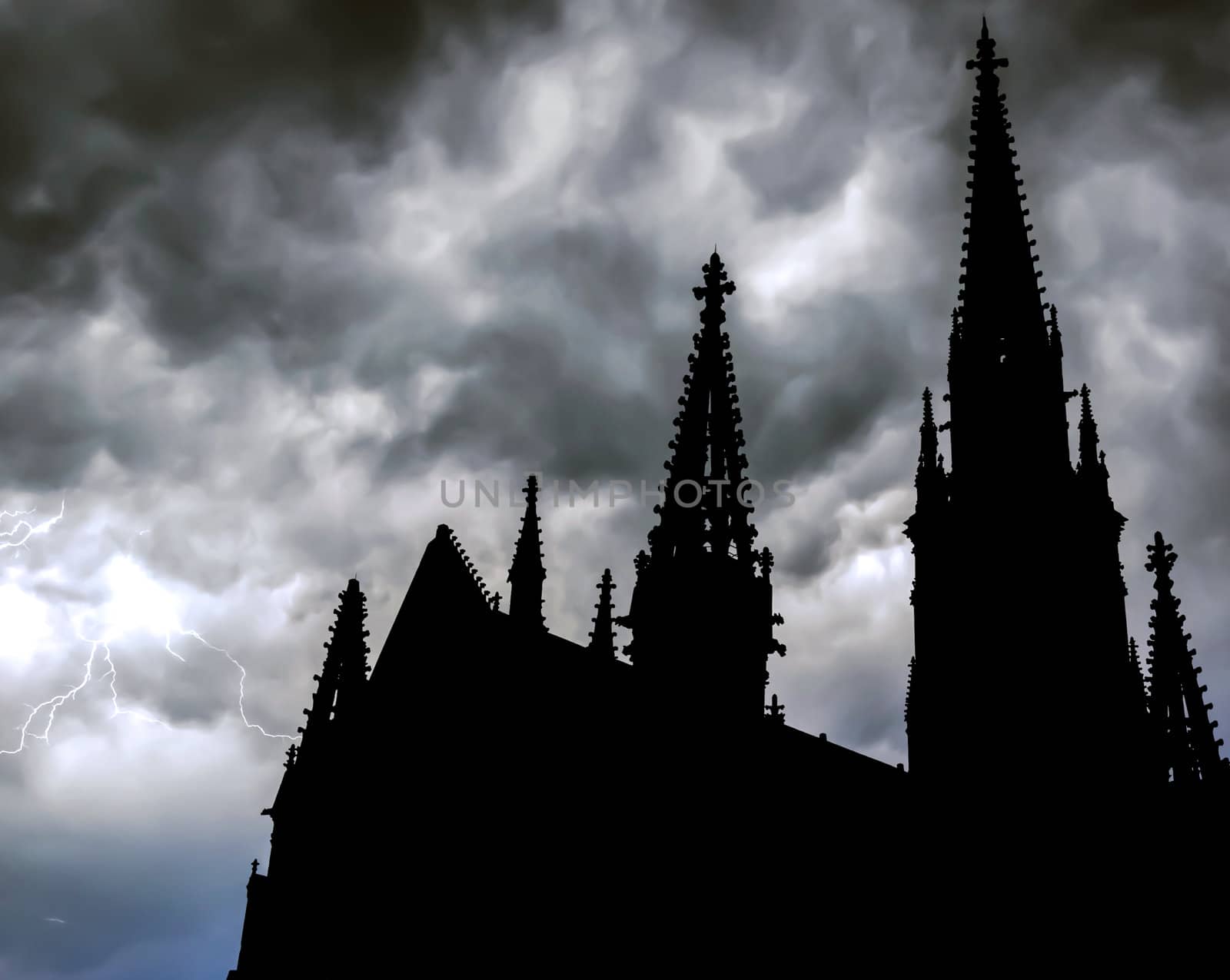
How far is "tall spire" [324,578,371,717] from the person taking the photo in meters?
22.9

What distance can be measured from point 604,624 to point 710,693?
496 inches

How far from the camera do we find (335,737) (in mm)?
22781

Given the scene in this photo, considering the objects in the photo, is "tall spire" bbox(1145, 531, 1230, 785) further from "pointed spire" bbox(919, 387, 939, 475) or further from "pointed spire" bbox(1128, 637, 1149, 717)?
"pointed spire" bbox(919, 387, 939, 475)

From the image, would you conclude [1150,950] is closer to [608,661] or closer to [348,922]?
[608,661]

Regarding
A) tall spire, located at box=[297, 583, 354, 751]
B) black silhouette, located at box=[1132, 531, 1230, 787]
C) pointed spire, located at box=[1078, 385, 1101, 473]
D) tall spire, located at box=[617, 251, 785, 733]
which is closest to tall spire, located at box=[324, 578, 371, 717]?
tall spire, located at box=[297, 583, 354, 751]

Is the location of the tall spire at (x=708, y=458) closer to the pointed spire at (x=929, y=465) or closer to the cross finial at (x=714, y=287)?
the cross finial at (x=714, y=287)

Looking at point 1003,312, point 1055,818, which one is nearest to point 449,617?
point 1055,818

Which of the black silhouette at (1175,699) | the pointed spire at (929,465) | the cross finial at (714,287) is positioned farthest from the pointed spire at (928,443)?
the cross finial at (714,287)

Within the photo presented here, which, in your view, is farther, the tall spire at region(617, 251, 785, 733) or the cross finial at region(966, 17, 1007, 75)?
the cross finial at region(966, 17, 1007, 75)

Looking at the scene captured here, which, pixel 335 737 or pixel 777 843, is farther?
pixel 335 737

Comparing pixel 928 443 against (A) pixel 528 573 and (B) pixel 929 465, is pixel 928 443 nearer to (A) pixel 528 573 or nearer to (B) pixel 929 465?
(B) pixel 929 465

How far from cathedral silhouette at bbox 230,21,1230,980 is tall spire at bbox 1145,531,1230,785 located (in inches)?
1.9

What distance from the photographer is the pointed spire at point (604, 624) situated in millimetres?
25094

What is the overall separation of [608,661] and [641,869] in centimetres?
247
